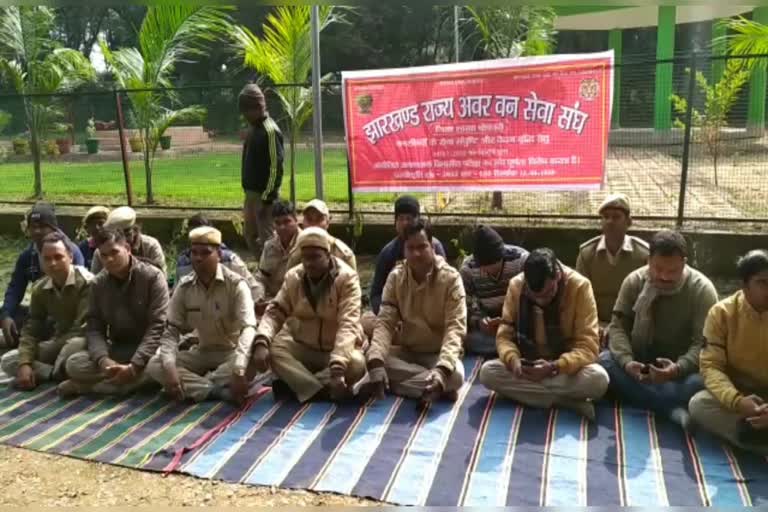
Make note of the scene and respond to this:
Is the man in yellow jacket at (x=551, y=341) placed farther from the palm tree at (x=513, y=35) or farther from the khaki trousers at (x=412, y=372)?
the palm tree at (x=513, y=35)

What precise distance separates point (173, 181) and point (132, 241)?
22.8 ft

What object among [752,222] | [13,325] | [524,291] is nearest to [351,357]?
[524,291]

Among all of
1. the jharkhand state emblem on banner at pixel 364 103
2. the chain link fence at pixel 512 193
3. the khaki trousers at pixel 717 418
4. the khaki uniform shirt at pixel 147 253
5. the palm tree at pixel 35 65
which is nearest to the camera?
the khaki trousers at pixel 717 418

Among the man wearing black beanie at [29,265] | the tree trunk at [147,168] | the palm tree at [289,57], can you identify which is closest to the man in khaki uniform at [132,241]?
the man wearing black beanie at [29,265]

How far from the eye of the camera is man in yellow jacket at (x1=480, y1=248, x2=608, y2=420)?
3773 mm

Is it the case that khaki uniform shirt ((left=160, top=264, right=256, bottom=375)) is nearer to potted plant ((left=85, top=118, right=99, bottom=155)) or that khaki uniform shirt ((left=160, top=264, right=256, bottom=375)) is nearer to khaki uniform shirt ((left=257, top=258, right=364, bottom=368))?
khaki uniform shirt ((left=257, top=258, right=364, bottom=368))

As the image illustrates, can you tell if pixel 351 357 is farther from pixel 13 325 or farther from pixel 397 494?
pixel 13 325

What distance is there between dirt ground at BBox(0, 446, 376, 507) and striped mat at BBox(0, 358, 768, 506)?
0.07 m

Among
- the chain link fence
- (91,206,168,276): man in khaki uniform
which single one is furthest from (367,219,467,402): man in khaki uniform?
the chain link fence

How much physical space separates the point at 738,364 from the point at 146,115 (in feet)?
25.6

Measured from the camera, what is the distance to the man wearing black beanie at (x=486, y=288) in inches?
185

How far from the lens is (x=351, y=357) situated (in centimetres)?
415

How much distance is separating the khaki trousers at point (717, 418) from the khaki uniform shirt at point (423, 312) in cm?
127

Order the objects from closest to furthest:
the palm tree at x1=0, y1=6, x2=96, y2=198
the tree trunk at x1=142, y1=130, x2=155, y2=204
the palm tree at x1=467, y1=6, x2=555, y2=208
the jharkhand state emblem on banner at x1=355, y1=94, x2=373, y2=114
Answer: the jharkhand state emblem on banner at x1=355, y1=94, x2=373, y2=114, the palm tree at x1=467, y1=6, x2=555, y2=208, the tree trunk at x1=142, y1=130, x2=155, y2=204, the palm tree at x1=0, y1=6, x2=96, y2=198
